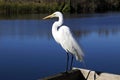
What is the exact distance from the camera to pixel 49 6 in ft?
138

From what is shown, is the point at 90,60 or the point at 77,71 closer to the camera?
the point at 77,71

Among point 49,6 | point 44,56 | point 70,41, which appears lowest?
point 44,56

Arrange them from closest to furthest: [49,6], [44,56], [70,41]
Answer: [70,41] < [44,56] < [49,6]

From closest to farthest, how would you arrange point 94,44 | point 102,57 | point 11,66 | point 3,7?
point 11,66, point 102,57, point 94,44, point 3,7

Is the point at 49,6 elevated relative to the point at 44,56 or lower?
elevated

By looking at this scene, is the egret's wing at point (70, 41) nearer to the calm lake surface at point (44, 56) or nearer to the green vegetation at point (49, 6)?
the calm lake surface at point (44, 56)

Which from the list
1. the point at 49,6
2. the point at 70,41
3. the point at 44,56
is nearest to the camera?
the point at 70,41

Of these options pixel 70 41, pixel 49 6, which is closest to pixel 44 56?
pixel 70 41

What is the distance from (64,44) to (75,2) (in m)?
36.4

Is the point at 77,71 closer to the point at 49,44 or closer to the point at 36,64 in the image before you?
the point at 36,64

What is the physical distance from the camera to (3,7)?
41.1m

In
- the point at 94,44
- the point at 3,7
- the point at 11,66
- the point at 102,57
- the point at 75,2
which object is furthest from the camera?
the point at 75,2

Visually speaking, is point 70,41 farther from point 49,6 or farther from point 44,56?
point 49,6

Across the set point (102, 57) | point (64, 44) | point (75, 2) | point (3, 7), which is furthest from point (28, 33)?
point (75, 2)
